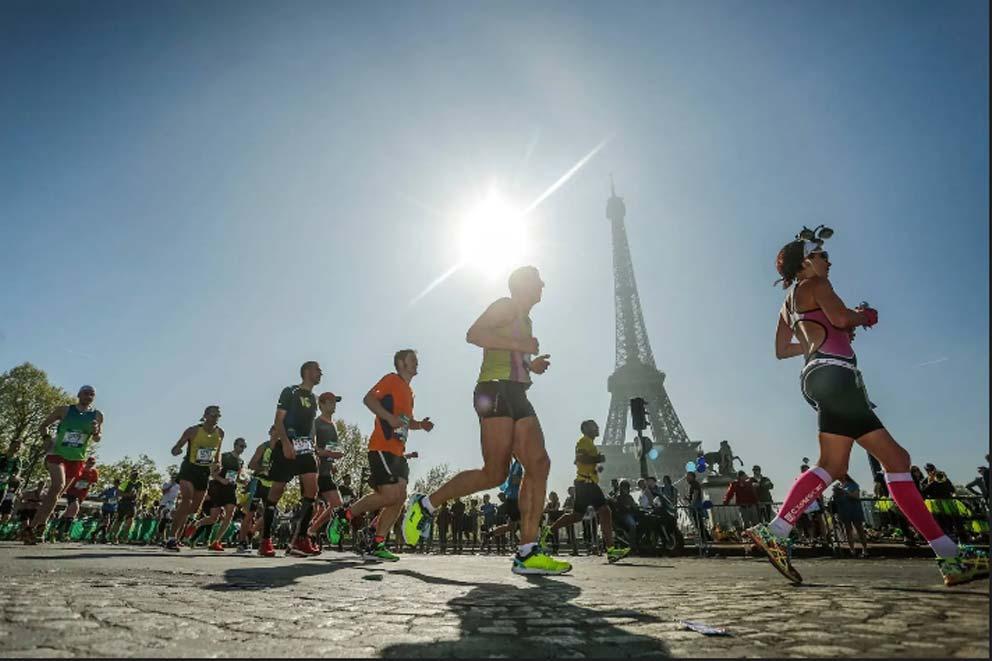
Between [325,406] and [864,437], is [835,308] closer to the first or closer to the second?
[864,437]

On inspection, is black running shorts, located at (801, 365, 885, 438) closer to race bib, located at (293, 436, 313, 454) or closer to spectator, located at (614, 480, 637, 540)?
race bib, located at (293, 436, 313, 454)

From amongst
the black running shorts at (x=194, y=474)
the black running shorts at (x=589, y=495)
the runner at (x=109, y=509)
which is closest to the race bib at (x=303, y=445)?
the black running shorts at (x=194, y=474)

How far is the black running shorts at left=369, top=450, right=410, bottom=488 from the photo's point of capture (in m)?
5.95

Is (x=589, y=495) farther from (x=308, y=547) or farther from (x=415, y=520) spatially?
(x=415, y=520)

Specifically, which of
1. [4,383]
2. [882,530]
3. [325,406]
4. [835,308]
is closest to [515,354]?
[835,308]

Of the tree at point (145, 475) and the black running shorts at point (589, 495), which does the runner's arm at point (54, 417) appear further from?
the tree at point (145, 475)

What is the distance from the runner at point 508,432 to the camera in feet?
13.1

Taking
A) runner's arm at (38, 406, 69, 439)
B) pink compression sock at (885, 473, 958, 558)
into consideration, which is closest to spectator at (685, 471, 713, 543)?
pink compression sock at (885, 473, 958, 558)

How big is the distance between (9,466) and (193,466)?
708 centimetres

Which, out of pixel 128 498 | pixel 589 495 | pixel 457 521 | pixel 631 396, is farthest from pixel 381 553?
pixel 631 396

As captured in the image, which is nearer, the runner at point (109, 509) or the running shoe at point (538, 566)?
the running shoe at point (538, 566)

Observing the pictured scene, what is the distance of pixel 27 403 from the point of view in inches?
1487

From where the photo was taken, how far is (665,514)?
10.9 metres

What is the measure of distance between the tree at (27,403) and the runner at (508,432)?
44561 millimetres
